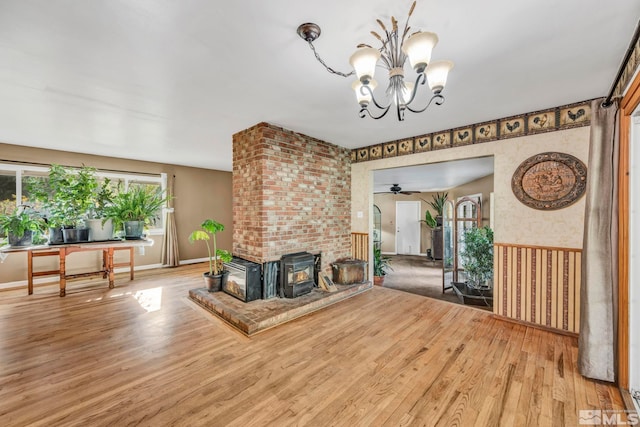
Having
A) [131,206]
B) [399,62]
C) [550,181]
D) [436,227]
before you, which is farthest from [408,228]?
[399,62]

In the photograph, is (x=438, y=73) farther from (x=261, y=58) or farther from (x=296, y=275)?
(x=296, y=275)

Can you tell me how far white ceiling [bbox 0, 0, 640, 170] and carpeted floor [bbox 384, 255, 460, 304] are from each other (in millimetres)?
2913

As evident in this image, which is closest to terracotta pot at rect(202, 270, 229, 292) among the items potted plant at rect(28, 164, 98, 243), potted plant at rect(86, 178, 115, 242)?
potted plant at rect(86, 178, 115, 242)

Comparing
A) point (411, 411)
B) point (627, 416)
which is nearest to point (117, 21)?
point (411, 411)

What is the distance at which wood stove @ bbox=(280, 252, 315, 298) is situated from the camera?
11.2 ft

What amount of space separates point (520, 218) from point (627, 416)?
6.21 ft

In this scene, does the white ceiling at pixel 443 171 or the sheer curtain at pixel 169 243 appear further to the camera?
the sheer curtain at pixel 169 243

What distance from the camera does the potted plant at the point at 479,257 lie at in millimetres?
4012

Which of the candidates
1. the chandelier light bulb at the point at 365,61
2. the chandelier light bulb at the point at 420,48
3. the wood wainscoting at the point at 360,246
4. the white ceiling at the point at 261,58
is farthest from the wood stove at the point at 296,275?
the chandelier light bulb at the point at 420,48

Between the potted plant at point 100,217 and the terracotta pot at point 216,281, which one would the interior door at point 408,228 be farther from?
the potted plant at point 100,217

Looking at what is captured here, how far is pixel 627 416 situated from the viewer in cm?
163

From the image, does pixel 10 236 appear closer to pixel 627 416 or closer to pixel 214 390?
pixel 214 390

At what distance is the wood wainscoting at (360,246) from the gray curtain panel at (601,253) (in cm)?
281

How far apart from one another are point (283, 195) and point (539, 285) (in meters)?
3.23
